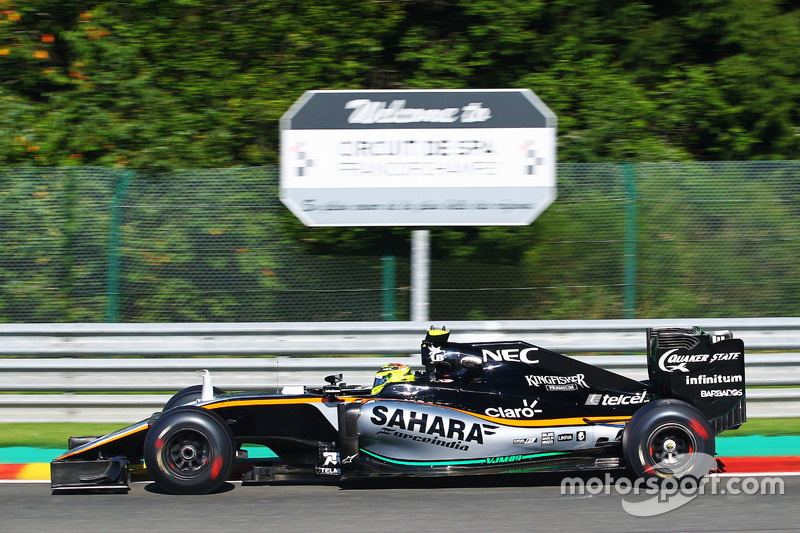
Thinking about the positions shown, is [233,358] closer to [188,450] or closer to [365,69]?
[188,450]

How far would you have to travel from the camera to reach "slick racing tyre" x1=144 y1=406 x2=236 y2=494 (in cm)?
614

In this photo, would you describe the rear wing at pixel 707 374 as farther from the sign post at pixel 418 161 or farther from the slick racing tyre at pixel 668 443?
the sign post at pixel 418 161

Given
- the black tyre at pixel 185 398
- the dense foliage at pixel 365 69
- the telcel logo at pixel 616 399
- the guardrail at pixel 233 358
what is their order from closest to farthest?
the telcel logo at pixel 616 399 < the black tyre at pixel 185 398 < the guardrail at pixel 233 358 < the dense foliage at pixel 365 69

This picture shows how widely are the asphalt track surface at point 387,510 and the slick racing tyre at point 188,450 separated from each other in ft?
0.37

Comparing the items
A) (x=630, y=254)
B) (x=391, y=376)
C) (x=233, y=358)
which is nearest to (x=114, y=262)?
(x=233, y=358)

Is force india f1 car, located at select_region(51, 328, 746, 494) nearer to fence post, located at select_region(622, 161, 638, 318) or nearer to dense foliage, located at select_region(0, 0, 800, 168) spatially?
fence post, located at select_region(622, 161, 638, 318)

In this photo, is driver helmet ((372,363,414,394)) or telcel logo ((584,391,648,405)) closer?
telcel logo ((584,391,648,405))

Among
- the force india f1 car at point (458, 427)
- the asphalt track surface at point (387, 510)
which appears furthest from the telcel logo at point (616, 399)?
the asphalt track surface at point (387, 510)

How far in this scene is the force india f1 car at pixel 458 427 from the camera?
6.14 meters

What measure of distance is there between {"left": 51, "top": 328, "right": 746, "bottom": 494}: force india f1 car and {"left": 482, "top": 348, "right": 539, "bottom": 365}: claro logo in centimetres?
4

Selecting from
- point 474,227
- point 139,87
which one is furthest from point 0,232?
point 474,227

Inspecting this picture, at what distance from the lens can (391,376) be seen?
21.7ft

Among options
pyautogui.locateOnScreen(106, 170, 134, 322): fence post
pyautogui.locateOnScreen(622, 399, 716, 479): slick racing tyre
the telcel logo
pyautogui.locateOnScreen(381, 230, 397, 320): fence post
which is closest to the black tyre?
pyautogui.locateOnScreen(106, 170, 134, 322): fence post

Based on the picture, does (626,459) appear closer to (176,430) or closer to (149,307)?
(176,430)
